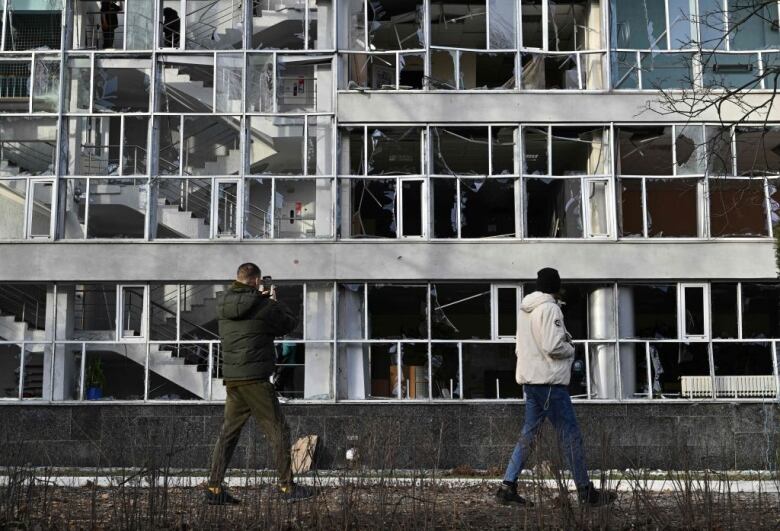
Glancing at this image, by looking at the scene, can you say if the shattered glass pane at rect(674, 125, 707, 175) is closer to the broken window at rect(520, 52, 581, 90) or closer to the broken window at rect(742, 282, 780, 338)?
the broken window at rect(520, 52, 581, 90)

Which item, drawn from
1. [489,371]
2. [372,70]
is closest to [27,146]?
[372,70]

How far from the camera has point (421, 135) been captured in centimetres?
2145

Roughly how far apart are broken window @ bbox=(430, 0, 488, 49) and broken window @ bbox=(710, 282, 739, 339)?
6.30 metres

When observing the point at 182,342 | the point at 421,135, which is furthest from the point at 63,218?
the point at 421,135

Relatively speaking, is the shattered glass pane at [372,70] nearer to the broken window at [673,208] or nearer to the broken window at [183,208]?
the broken window at [183,208]

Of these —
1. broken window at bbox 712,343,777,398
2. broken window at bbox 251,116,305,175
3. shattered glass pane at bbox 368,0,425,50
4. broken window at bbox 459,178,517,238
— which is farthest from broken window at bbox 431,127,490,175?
broken window at bbox 712,343,777,398

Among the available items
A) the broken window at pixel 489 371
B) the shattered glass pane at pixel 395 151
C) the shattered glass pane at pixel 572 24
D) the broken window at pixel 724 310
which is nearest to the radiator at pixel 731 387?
the broken window at pixel 724 310

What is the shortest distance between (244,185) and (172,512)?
1339 cm

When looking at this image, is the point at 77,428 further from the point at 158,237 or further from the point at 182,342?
the point at 158,237

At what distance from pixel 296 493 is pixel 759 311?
14299mm

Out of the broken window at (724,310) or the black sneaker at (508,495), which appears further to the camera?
the broken window at (724,310)

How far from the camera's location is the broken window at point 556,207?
70.4ft

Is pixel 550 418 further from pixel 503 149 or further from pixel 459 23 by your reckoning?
pixel 459 23

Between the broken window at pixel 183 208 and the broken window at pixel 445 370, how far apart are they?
4.60 metres
